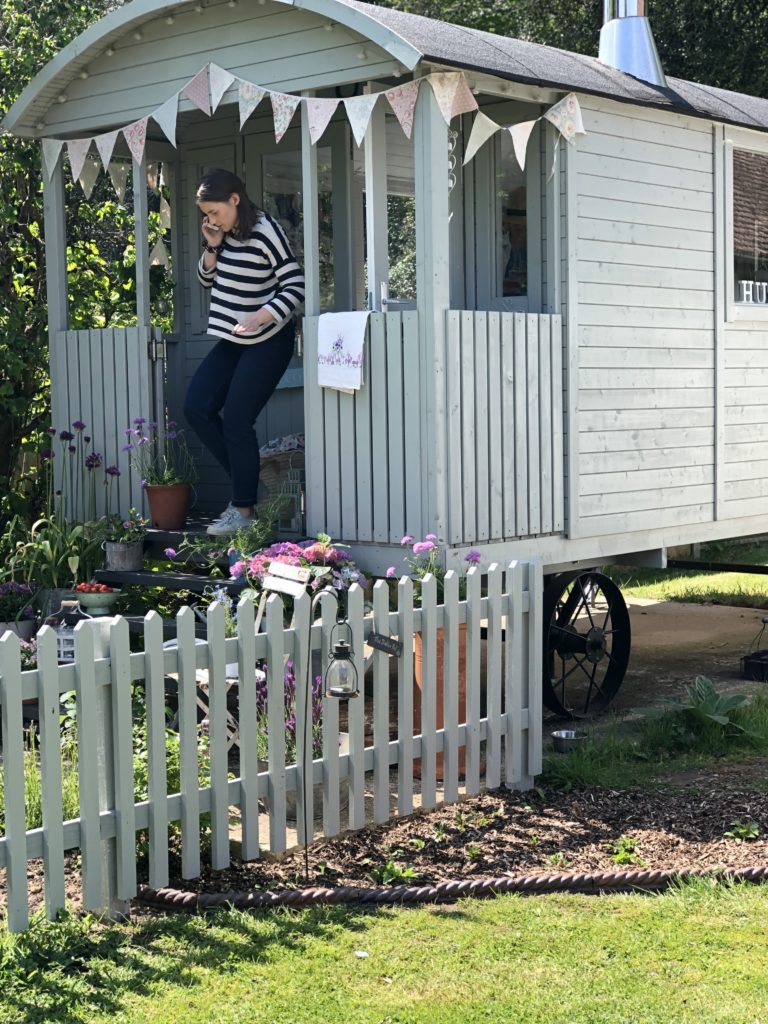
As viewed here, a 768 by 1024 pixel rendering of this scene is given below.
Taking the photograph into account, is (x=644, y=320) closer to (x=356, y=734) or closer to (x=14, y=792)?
(x=356, y=734)

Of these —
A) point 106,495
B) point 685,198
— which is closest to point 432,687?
point 106,495

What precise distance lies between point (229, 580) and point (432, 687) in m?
1.70

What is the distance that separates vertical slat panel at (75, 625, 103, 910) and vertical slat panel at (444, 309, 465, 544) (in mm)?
2754

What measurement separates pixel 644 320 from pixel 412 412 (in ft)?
6.34

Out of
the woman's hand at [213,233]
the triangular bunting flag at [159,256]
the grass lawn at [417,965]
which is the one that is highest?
the triangular bunting flag at [159,256]

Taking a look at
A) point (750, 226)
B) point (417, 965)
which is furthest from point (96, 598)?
point (750, 226)

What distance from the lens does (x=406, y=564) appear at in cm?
686

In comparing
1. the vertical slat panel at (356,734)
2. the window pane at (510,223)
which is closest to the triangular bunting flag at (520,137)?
the window pane at (510,223)

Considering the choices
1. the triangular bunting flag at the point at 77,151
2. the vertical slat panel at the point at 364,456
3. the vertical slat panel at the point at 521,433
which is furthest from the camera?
the triangular bunting flag at the point at 77,151

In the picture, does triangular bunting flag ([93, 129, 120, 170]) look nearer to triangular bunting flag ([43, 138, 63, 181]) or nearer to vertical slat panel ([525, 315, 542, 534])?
triangular bunting flag ([43, 138, 63, 181])

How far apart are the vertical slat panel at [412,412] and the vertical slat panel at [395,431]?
0.08 ft

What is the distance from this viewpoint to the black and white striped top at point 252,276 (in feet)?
25.4

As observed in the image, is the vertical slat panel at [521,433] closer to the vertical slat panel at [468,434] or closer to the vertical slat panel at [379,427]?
the vertical slat panel at [468,434]

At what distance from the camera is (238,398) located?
7605 millimetres
